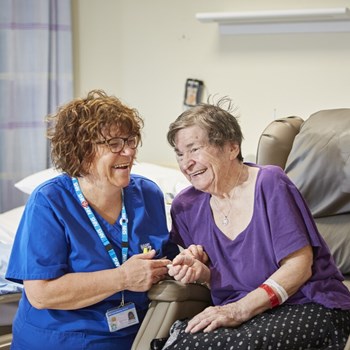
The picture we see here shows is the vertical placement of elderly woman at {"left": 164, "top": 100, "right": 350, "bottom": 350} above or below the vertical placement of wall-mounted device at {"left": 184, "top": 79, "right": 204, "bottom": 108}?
below

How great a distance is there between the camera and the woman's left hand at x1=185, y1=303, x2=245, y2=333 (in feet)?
6.56

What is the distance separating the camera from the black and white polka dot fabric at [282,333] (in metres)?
1.93

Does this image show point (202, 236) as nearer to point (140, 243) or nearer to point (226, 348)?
point (140, 243)

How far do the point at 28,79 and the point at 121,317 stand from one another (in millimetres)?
2160

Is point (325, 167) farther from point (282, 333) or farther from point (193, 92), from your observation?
point (193, 92)

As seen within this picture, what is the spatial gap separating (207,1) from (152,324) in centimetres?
218

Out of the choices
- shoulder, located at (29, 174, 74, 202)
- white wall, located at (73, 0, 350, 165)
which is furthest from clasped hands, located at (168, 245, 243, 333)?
white wall, located at (73, 0, 350, 165)

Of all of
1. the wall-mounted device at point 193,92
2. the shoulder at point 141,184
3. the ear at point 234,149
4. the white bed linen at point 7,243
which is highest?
the wall-mounted device at point 193,92

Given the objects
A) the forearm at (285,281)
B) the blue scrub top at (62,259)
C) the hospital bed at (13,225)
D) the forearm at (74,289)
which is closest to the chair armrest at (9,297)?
the hospital bed at (13,225)

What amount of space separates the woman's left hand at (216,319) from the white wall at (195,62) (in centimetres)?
168

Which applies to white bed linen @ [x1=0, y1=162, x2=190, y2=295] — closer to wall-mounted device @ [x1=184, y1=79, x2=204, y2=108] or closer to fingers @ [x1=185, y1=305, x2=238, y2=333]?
wall-mounted device @ [x1=184, y1=79, x2=204, y2=108]

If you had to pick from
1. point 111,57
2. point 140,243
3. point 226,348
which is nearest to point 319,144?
point 140,243

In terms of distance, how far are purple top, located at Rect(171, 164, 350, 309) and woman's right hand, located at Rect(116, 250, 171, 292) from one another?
0.19 meters

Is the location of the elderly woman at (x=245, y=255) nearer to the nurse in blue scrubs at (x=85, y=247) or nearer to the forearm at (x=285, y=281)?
the forearm at (x=285, y=281)
